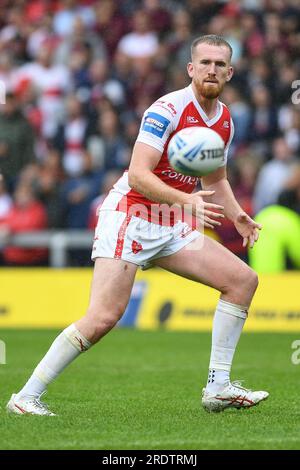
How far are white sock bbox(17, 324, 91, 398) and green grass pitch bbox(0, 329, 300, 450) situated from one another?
0.77ft

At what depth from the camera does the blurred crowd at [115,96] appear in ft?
51.8

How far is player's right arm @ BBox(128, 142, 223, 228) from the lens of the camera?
668cm

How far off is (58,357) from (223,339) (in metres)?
1.13

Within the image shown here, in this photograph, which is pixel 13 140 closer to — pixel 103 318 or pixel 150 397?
pixel 150 397

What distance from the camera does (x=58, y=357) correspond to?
711cm

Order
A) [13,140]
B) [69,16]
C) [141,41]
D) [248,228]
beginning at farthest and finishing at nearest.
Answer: [69,16] → [141,41] → [13,140] → [248,228]

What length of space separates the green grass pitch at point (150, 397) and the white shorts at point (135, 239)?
105 centimetres

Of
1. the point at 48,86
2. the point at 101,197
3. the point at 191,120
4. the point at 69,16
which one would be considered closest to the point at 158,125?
the point at 191,120

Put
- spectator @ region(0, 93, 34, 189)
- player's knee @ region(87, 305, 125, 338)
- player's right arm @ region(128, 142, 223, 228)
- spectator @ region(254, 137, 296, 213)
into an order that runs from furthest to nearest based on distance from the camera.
Result: spectator @ region(0, 93, 34, 189), spectator @ region(254, 137, 296, 213), player's knee @ region(87, 305, 125, 338), player's right arm @ region(128, 142, 223, 228)

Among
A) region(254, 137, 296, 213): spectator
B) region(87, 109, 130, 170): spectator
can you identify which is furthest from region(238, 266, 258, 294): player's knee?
region(87, 109, 130, 170): spectator

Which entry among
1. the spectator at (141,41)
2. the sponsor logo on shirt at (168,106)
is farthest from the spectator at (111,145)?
the sponsor logo on shirt at (168,106)

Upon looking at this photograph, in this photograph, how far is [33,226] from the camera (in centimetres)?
1593

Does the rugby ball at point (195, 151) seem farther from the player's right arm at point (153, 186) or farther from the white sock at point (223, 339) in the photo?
the white sock at point (223, 339)

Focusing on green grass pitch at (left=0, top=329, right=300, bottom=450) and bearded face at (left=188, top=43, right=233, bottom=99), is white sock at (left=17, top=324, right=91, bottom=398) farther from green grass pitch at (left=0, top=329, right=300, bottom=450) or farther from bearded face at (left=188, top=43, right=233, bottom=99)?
bearded face at (left=188, top=43, right=233, bottom=99)
